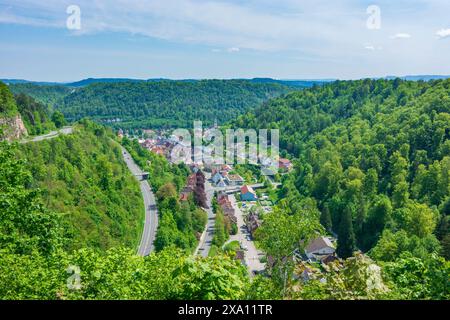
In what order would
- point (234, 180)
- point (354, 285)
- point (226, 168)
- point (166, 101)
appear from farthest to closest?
1. point (166, 101)
2. point (226, 168)
3. point (234, 180)
4. point (354, 285)

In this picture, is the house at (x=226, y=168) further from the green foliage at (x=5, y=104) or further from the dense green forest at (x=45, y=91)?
the dense green forest at (x=45, y=91)

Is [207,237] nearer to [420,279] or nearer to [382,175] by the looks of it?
[382,175]

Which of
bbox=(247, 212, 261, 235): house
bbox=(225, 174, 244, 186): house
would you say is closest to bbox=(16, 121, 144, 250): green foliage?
bbox=(247, 212, 261, 235): house

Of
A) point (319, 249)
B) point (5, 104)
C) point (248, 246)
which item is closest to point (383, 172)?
point (319, 249)

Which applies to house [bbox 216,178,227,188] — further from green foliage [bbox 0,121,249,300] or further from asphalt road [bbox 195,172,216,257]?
green foliage [bbox 0,121,249,300]

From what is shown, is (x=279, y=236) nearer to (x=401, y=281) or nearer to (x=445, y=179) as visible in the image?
(x=401, y=281)
